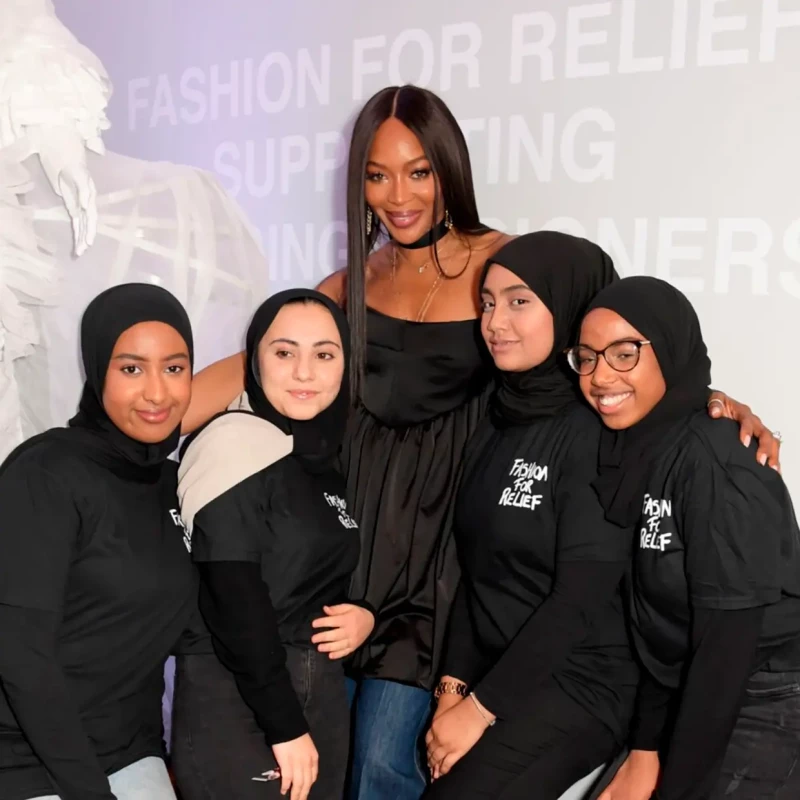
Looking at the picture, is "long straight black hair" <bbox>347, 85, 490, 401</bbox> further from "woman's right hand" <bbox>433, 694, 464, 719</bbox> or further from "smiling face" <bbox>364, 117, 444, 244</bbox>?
"woman's right hand" <bbox>433, 694, 464, 719</bbox>

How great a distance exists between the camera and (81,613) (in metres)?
1.66

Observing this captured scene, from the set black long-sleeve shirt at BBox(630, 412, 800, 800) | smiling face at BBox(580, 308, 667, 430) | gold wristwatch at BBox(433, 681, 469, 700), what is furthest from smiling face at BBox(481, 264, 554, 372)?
gold wristwatch at BBox(433, 681, 469, 700)

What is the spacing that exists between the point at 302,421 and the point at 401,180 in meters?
0.66

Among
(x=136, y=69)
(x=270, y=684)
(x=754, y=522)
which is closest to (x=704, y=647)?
(x=754, y=522)

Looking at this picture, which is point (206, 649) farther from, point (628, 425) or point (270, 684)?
point (628, 425)

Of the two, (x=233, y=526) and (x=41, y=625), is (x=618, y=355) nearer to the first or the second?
(x=233, y=526)

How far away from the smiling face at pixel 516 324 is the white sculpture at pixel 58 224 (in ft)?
3.57

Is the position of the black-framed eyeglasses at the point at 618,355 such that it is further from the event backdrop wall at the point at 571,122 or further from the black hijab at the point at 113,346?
the black hijab at the point at 113,346

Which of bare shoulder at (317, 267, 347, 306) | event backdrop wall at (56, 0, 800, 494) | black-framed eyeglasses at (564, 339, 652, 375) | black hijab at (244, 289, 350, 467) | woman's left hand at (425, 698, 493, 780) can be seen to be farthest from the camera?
bare shoulder at (317, 267, 347, 306)

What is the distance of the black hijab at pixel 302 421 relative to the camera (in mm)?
1839

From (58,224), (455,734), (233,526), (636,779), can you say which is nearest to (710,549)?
(636,779)

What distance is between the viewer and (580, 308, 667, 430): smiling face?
1.64 m

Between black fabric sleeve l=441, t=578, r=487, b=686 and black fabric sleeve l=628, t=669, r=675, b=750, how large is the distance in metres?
0.35

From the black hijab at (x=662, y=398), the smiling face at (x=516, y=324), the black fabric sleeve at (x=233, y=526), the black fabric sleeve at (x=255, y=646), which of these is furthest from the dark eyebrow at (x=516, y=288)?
the black fabric sleeve at (x=255, y=646)
